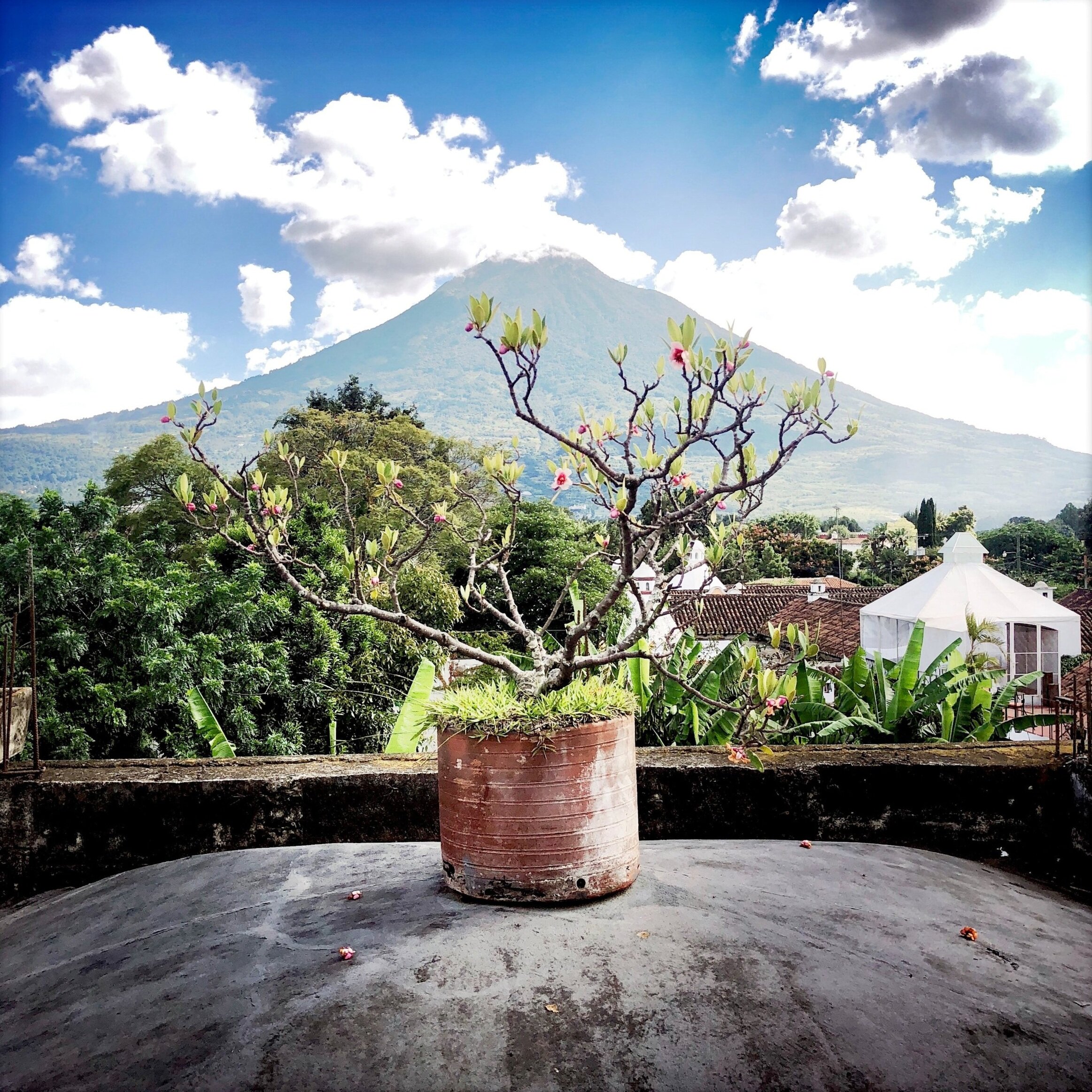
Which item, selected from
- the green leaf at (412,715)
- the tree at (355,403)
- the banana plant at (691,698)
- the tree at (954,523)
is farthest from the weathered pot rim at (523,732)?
the tree at (954,523)

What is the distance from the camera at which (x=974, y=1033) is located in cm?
161

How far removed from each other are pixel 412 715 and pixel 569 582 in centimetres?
170

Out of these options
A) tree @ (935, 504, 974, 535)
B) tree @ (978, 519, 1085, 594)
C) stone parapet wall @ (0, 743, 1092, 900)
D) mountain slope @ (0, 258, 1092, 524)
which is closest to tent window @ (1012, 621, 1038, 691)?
stone parapet wall @ (0, 743, 1092, 900)

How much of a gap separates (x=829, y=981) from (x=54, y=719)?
444 cm

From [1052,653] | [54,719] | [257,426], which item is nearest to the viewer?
[54,719]

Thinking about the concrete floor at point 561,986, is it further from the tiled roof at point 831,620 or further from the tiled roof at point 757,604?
the tiled roof at point 757,604

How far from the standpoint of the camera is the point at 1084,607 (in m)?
25.2

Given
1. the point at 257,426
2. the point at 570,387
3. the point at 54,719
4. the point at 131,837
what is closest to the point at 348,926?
the point at 131,837

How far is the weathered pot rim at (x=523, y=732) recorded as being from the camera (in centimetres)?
211

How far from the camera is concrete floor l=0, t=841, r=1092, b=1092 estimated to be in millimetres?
1472

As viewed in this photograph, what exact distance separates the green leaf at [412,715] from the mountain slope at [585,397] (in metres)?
107

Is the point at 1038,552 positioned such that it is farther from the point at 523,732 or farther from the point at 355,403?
the point at 523,732

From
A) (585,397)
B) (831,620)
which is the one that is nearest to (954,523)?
(831,620)

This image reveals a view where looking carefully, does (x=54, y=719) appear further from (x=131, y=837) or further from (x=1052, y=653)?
(x=1052, y=653)
